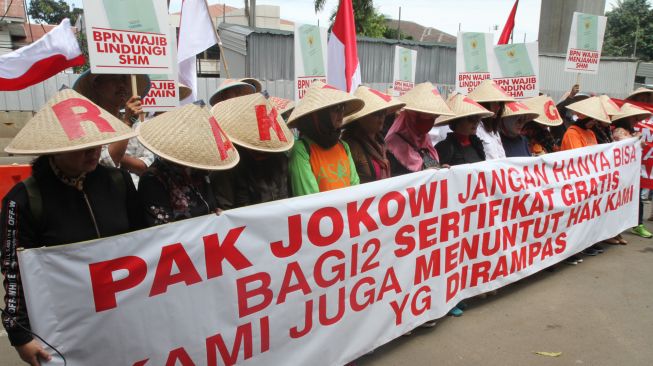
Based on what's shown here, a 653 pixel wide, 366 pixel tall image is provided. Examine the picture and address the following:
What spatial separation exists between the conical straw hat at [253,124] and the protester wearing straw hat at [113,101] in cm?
75

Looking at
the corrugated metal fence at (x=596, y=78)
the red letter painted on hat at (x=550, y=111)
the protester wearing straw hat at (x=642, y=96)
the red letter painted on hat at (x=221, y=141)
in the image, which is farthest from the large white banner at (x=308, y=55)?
the corrugated metal fence at (x=596, y=78)

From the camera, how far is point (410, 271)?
3.16 m

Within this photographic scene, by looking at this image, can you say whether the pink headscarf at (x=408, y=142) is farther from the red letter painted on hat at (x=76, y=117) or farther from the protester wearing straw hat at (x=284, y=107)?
the red letter painted on hat at (x=76, y=117)

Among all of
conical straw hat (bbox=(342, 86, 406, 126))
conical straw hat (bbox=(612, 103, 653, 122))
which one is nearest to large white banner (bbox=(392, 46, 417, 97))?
conical straw hat (bbox=(612, 103, 653, 122))

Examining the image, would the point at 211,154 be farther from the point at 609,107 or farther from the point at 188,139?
the point at 609,107

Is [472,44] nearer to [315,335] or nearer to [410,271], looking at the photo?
[410,271]

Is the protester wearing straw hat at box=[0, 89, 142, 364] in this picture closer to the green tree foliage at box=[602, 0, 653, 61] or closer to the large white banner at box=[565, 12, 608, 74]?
the large white banner at box=[565, 12, 608, 74]

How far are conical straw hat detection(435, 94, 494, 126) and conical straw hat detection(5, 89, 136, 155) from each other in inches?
103

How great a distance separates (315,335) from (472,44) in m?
4.60

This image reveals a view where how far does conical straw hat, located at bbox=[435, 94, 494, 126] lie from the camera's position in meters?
3.80

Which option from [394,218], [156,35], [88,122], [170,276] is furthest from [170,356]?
[156,35]

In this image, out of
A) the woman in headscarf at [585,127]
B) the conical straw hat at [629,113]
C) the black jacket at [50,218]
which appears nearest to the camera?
the black jacket at [50,218]

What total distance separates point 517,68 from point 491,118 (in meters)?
1.96

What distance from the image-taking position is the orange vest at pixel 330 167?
3029 mm
